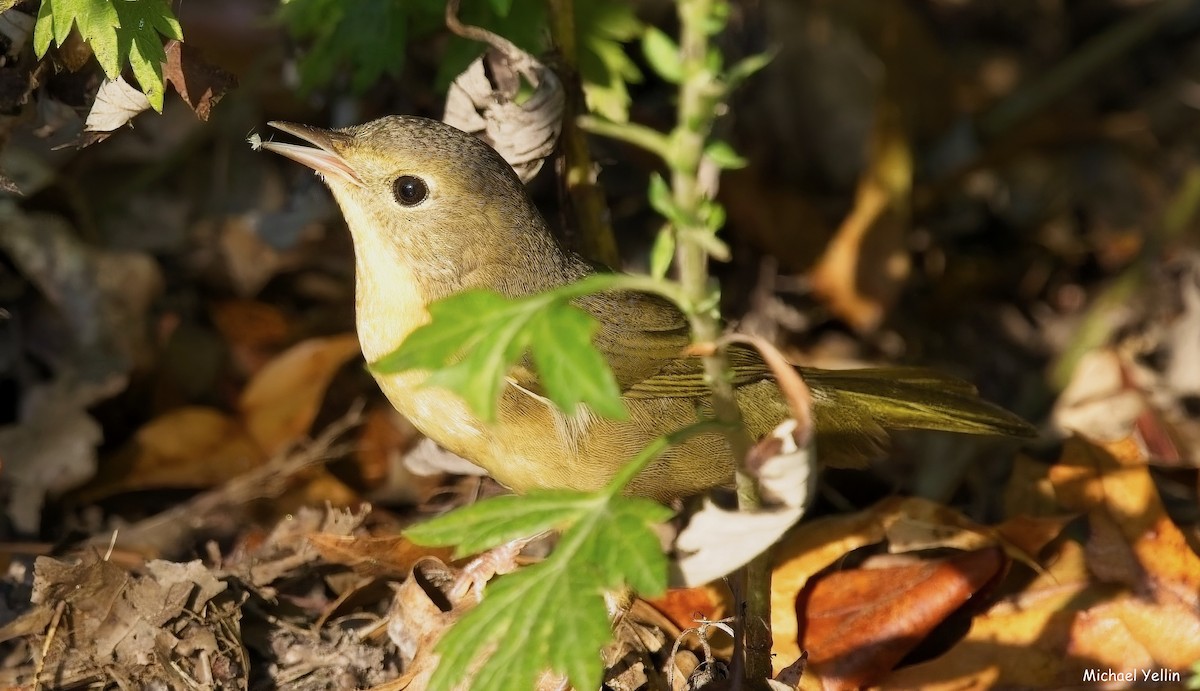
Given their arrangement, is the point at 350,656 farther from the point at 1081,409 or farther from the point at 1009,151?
the point at 1009,151

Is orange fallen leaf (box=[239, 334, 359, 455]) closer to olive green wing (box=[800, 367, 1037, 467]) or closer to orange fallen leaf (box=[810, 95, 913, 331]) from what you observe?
olive green wing (box=[800, 367, 1037, 467])

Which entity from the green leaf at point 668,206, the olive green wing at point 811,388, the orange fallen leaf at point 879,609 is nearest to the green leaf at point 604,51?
the olive green wing at point 811,388

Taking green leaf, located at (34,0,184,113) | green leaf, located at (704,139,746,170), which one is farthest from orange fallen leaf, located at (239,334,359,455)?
green leaf, located at (704,139,746,170)

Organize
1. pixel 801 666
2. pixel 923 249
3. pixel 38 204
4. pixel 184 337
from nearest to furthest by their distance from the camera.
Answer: pixel 801 666, pixel 38 204, pixel 184 337, pixel 923 249

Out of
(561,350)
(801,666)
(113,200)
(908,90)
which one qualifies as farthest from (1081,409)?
(113,200)

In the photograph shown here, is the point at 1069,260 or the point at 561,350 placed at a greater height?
the point at 561,350

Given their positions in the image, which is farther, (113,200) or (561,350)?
(113,200)
